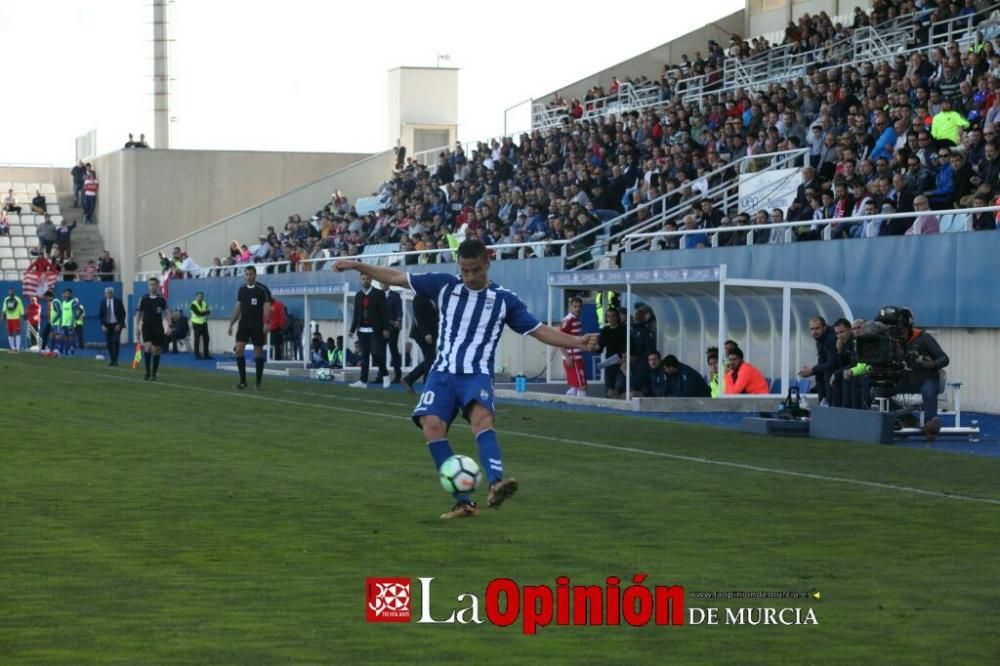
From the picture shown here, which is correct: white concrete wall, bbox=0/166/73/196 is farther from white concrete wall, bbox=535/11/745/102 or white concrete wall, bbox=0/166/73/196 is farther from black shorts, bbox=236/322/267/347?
black shorts, bbox=236/322/267/347

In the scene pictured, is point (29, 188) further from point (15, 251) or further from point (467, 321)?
point (467, 321)

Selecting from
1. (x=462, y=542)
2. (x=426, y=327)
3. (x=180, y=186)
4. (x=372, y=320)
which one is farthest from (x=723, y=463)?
(x=180, y=186)

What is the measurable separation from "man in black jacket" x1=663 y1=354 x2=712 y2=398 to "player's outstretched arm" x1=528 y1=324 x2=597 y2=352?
1407 centimetres

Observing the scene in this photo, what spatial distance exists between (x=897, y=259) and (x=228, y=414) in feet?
31.5

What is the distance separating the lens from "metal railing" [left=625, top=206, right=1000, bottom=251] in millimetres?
24375

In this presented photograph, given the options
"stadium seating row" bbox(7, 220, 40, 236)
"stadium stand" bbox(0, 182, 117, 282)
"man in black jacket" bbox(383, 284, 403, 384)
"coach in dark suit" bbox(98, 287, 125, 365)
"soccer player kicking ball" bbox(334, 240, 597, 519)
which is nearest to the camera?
"soccer player kicking ball" bbox(334, 240, 597, 519)

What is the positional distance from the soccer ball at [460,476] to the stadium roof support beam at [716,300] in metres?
13.2

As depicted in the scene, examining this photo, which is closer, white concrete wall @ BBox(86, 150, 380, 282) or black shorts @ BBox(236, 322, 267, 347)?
black shorts @ BBox(236, 322, 267, 347)

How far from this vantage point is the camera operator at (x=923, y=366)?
2033cm

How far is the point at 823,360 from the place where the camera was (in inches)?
907

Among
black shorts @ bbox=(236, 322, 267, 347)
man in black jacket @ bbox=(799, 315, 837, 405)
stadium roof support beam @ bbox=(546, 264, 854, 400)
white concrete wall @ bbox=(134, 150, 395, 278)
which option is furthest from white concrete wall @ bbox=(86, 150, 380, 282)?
man in black jacket @ bbox=(799, 315, 837, 405)

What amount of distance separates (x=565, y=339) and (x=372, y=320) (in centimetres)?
1934

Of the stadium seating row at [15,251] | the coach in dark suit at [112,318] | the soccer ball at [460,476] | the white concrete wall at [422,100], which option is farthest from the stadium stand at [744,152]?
the stadium seating row at [15,251]

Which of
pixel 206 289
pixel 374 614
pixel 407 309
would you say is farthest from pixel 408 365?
pixel 374 614
